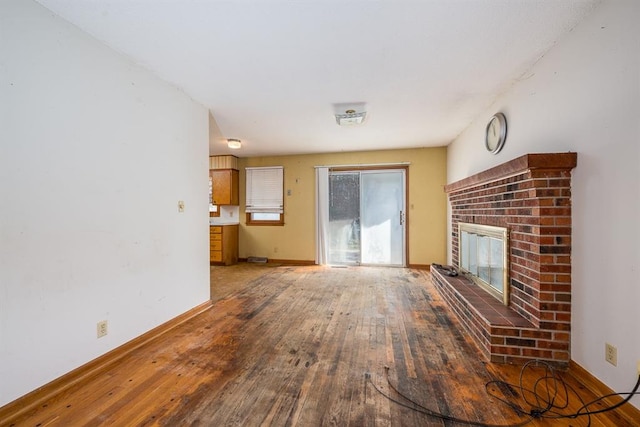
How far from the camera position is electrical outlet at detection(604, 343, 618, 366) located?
1427mm

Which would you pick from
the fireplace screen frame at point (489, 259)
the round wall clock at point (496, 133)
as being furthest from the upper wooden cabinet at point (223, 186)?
the round wall clock at point (496, 133)

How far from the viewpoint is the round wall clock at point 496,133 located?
8.59ft

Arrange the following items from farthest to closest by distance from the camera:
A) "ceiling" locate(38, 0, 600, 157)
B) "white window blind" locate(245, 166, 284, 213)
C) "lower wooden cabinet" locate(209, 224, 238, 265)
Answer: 1. "white window blind" locate(245, 166, 284, 213)
2. "lower wooden cabinet" locate(209, 224, 238, 265)
3. "ceiling" locate(38, 0, 600, 157)

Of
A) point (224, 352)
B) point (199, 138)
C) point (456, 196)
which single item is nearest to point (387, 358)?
point (224, 352)

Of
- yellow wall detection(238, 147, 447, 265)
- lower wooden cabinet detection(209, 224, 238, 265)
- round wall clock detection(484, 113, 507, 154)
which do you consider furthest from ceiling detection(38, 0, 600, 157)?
lower wooden cabinet detection(209, 224, 238, 265)

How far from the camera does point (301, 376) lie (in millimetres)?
1735

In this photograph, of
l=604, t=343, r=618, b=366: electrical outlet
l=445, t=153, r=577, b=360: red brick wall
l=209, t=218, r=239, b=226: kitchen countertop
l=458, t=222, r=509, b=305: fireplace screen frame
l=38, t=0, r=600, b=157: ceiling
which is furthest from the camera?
l=209, t=218, r=239, b=226: kitchen countertop

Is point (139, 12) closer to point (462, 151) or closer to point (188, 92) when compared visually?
point (188, 92)

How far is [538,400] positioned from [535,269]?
80cm

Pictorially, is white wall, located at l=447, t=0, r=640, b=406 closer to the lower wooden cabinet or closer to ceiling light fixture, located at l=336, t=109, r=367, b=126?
ceiling light fixture, located at l=336, t=109, r=367, b=126

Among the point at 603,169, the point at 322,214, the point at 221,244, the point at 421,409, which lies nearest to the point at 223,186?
the point at 221,244

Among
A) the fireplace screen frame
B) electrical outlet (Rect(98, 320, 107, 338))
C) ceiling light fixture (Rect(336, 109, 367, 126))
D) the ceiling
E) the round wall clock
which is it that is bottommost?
electrical outlet (Rect(98, 320, 107, 338))

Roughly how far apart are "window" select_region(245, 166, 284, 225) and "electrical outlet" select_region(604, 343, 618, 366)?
15.7 ft

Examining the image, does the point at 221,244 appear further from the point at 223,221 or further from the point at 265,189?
the point at 265,189
